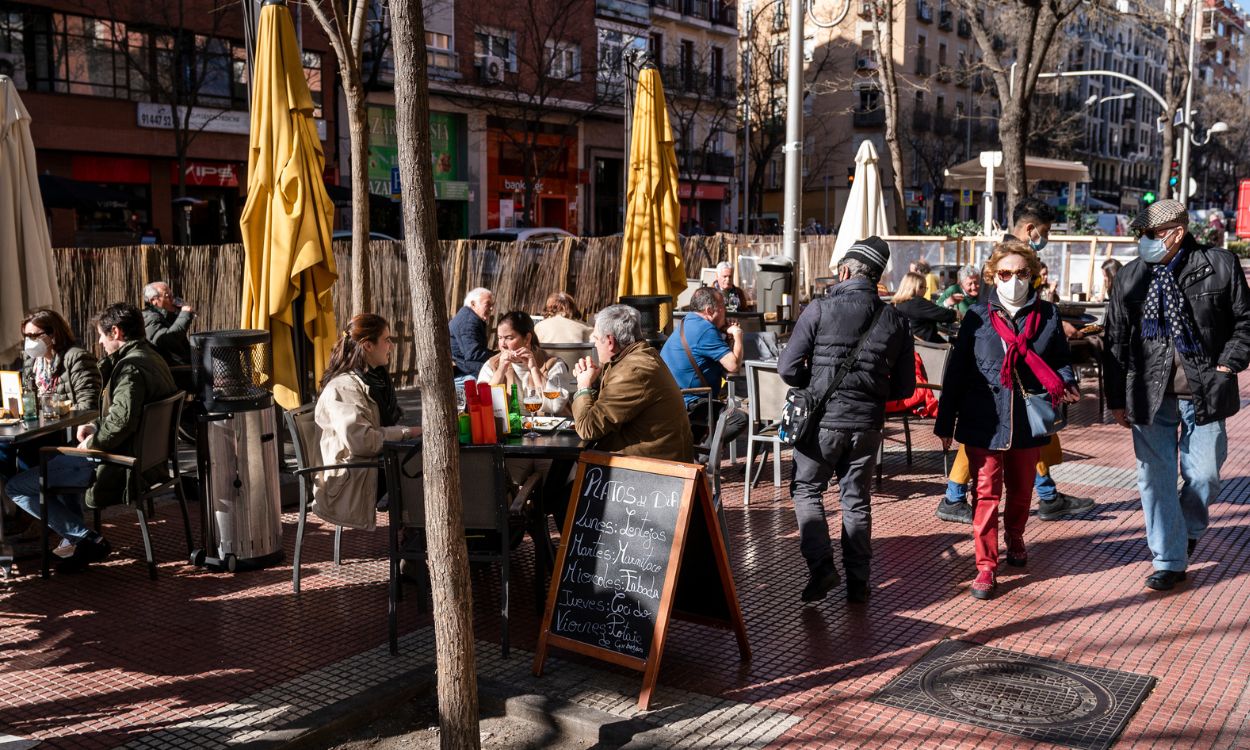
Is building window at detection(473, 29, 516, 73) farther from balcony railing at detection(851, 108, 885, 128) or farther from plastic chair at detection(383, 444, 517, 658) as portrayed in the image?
plastic chair at detection(383, 444, 517, 658)

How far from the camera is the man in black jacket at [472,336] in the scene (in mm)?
8852

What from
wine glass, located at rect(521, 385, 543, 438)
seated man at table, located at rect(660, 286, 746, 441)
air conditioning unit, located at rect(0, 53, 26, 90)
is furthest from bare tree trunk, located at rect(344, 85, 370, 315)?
air conditioning unit, located at rect(0, 53, 26, 90)

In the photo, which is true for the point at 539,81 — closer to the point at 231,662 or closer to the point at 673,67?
the point at 673,67

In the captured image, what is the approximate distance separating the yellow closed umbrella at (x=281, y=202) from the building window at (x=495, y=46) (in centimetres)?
3051

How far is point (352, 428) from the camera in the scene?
6094 millimetres

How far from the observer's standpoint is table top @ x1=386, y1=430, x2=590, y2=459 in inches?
222

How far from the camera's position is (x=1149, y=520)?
631 cm

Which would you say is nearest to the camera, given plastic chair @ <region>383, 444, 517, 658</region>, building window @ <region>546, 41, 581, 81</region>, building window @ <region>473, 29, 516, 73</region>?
plastic chair @ <region>383, 444, 517, 658</region>

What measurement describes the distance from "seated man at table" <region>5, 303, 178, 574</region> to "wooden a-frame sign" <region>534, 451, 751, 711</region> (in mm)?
2922

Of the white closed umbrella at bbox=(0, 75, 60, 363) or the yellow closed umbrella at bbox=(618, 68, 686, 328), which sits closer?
the white closed umbrella at bbox=(0, 75, 60, 363)

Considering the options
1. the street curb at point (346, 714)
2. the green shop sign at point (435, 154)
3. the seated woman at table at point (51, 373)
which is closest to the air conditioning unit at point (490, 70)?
the green shop sign at point (435, 154)

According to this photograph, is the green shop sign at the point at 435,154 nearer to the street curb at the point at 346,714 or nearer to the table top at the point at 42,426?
the table top at the point at 42,426

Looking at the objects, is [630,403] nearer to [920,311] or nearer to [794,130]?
[920,311]

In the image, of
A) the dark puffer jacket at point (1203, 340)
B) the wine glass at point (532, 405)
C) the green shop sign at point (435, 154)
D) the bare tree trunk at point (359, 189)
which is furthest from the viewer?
the green shop sign at point (435, 154)
